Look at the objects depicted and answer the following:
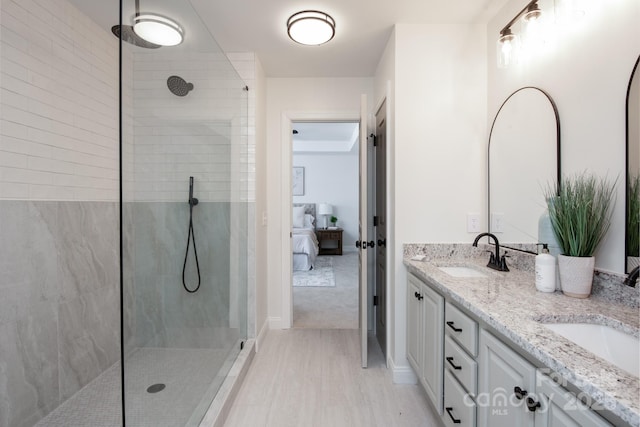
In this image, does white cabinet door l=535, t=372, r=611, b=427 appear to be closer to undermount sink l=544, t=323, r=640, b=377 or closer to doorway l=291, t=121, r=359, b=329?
undermount sink l=544, t=323, r=640, b=377

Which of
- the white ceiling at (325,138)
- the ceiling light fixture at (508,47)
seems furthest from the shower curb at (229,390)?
the white ceiling at (325,138)

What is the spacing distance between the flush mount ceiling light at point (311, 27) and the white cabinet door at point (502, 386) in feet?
6.50

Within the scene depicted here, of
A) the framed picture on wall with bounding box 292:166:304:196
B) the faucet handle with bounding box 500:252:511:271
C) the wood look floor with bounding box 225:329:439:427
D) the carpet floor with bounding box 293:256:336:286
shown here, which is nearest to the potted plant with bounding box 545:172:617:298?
the faucet handle with bounding box 500:252:511:271

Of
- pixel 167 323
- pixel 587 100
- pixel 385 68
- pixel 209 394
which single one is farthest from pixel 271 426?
pixel 385 68

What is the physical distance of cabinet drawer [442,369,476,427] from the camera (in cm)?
120

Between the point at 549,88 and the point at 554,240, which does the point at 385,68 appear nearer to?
the point at 549,88

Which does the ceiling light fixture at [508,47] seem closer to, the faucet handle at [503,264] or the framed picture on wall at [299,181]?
the faucet handle at [503,264]

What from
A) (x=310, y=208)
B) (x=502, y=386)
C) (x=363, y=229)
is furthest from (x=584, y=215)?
(x=310, y=208)

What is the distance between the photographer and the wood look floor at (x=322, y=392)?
1718mm

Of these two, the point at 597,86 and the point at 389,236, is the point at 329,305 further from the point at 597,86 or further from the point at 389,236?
the point at 597,86

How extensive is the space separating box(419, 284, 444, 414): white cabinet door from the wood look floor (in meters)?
0.28

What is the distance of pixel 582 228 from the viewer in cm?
118

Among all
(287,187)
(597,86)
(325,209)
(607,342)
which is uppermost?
(597,86)

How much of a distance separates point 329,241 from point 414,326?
516 centimetres
